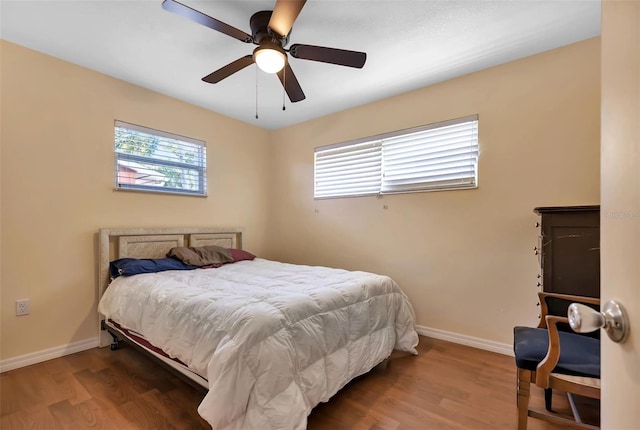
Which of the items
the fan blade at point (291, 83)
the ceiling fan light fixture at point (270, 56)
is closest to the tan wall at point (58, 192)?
the fan blade at point (291, 83)

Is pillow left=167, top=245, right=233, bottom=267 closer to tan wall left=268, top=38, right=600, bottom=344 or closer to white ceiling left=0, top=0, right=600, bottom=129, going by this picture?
tan wall left=268, top=38, right=600, bottom=344

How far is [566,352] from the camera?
4.83ft

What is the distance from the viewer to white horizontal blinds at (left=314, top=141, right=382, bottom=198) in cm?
338

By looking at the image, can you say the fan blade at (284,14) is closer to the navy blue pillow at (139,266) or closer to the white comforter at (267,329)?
the white comforter at (267,329)

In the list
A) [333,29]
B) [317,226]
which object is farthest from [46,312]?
[333,29]

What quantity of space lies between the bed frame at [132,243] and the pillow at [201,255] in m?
0.15

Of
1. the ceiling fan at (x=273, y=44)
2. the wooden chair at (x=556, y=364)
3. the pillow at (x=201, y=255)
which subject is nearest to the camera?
the wooden chair at (x=556, y=364)

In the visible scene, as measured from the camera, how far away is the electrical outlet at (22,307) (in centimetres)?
228

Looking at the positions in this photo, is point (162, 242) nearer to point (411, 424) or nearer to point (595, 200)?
point (411, 424)

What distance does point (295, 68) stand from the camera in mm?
2639

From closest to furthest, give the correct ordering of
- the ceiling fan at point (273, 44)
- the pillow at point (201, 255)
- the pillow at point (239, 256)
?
1. the ceiling fan at point (273, 44)
2. the pillow at point (201, 255)
3. the pillow at point (239, 256)

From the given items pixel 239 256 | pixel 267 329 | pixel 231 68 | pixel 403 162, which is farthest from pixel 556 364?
pixel 239 256

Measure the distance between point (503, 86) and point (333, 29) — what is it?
1.61 meters

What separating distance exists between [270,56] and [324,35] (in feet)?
2.10
